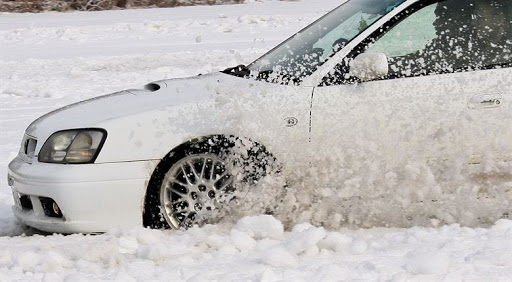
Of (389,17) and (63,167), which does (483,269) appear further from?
(63,167)

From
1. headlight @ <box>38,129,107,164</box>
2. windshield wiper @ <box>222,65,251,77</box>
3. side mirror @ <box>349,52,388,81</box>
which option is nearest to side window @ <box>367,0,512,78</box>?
side mirror @ <box>349,52,388,81</box>

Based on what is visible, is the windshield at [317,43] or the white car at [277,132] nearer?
the white car at [277,132]

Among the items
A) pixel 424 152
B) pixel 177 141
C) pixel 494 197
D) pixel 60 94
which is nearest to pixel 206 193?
pixel 177 141

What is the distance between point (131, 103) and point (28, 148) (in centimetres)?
74

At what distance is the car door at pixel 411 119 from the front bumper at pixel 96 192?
1078 mm

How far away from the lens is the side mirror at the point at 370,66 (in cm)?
576

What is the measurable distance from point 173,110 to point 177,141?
19 cm

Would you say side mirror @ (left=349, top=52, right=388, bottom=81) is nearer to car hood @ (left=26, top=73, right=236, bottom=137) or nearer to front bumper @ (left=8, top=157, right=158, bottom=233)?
car hood @ (left=26, top=73, right=236, bottom=137)

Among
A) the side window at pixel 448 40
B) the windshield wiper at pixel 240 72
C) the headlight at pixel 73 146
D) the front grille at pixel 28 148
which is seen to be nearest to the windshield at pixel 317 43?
the windshield wiper at pixel 240 72

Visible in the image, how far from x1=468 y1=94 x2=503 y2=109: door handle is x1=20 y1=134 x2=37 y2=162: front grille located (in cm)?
264

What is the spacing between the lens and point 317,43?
638 centimetres

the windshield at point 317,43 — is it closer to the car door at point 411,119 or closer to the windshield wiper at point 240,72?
the windshield wiper at point 240,72

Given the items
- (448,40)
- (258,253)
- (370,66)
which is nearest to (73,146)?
(258,253)

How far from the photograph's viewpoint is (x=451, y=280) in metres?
4.64
